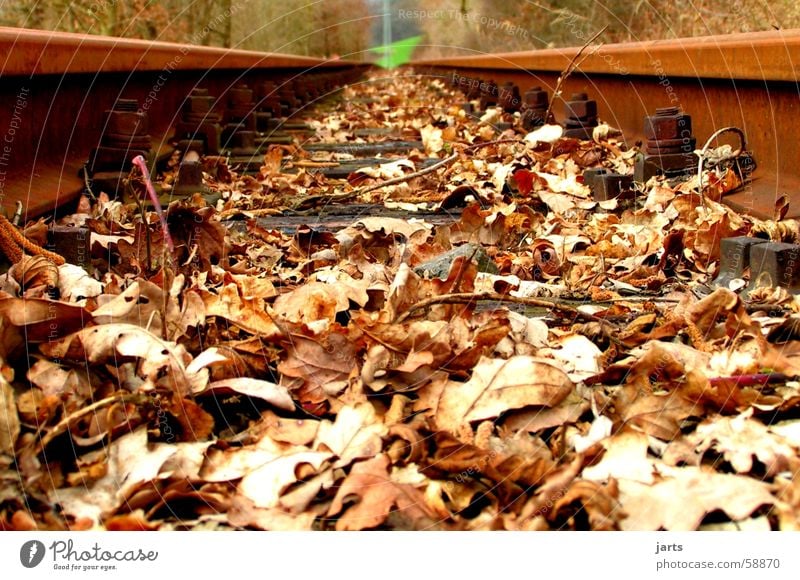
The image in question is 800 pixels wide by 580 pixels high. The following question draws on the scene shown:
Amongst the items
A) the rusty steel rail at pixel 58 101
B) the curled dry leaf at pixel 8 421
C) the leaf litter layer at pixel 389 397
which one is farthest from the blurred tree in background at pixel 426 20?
the curled dry leaf at pixel 8 421

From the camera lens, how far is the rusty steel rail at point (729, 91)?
3.70 meters

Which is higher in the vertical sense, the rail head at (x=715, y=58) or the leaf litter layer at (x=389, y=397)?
the rail head at (x=715, y=58)

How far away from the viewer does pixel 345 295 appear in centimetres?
235

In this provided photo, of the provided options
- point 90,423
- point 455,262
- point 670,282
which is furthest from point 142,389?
point 670,282

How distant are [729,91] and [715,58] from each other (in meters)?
0.16

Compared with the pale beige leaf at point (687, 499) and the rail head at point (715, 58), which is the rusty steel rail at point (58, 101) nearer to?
the rail head at point (715, 58)

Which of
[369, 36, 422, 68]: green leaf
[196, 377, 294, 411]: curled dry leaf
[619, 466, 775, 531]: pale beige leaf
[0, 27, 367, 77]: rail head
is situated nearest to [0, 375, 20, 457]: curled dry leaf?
[196, 377, 294, 411]: curled dry leaf

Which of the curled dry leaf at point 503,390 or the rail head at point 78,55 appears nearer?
the curled dry leaf at point 503,390

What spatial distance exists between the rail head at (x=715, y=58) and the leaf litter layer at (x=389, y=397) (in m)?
1.03

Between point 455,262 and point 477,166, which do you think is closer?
point 455,262

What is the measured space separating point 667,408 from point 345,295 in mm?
807

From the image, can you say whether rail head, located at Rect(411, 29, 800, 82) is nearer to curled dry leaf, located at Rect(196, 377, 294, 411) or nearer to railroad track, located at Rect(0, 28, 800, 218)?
railroad track, located at Rect(0, 28, 800, 218)

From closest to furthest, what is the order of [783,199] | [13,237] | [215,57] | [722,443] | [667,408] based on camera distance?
1. [722,443]
2. [667,408]
3. [13,237]
4. [783,199]
5. [215,57]

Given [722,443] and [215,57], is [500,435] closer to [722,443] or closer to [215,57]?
[722,443]
